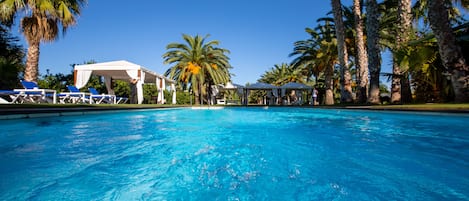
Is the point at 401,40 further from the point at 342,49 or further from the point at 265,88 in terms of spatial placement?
the point at 265,88

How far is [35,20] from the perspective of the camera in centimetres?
1252

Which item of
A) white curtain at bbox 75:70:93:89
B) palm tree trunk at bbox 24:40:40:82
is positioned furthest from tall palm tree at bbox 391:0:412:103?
palm tree trunk at bbox 24:40:40:82

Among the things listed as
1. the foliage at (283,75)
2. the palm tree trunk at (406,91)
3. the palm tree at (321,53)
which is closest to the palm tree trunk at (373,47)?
the palm tree trunk at (406,91)

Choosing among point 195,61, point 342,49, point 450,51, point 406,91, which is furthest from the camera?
point 195,61

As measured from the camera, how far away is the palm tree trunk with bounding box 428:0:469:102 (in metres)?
7.73

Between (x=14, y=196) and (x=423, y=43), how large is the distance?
1258 cm

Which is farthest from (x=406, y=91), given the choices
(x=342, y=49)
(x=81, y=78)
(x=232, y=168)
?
(x=81, y=78)

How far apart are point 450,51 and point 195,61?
60.4 ft

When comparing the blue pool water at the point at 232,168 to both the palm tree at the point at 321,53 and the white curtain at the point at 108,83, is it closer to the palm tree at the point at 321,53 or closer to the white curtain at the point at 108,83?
the white curtain at the point at 108,83

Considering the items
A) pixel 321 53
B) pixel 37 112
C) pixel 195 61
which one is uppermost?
pixel 195 61

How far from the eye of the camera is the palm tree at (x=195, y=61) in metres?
22.0

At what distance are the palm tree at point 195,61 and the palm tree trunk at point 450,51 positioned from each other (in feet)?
53.1

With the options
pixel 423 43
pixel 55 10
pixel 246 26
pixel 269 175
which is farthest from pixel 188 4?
pixel 269 175

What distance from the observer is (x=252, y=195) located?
1800 millimetres
